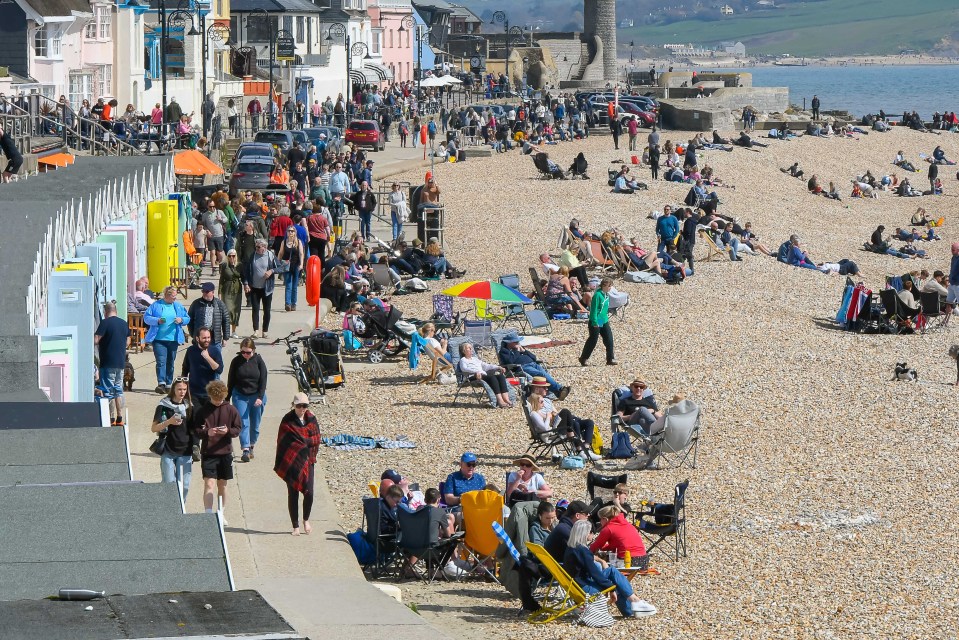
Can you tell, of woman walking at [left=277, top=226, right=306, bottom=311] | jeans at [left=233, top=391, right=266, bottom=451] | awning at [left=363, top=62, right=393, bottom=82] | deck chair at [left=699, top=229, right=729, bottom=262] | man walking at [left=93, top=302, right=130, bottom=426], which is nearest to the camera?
jeans at [left=233, top=391, right=266, bottom=451]

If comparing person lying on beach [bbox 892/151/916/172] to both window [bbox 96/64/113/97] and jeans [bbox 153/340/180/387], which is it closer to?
window [bbox 96/64/113/97]

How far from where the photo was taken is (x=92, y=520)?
8.82 meters

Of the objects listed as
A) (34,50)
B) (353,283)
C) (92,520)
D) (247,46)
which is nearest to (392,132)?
(247,46)

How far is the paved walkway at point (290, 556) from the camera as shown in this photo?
9781mm

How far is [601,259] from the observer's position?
2570 cm

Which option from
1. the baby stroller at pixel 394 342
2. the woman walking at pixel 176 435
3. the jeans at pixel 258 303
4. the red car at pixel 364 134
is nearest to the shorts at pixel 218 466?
the woman walking at pixel 176 435

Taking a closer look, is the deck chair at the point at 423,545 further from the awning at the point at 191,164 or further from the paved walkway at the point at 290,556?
the awning at the point at 191,164

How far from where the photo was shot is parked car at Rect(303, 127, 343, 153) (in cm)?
4125

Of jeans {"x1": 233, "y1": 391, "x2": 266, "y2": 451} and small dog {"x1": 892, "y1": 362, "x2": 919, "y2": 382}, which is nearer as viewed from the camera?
jeans {"x1": 233, "y1": 391, "x2": 266, "y2": 451}

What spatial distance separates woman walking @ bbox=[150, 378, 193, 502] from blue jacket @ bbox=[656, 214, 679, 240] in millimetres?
16116

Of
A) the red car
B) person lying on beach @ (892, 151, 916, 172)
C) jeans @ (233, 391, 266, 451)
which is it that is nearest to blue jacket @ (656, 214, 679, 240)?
jeans @ (233, 391, 266, 451)

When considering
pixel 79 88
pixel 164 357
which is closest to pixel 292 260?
pixel 164 357

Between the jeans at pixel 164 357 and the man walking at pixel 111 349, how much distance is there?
4.13 ft

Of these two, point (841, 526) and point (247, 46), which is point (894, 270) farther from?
point (247, 46)
